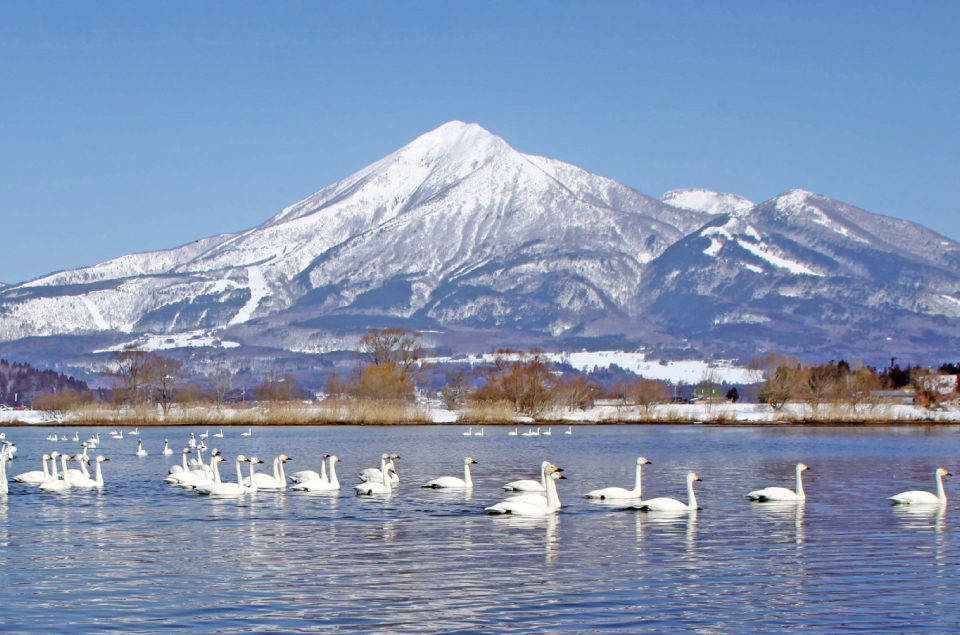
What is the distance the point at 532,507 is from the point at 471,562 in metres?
7.26

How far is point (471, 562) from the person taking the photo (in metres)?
21.9

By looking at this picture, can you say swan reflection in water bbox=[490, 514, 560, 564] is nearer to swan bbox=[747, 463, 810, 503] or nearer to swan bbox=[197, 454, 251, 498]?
swan bbox=[747, 463, 810, 503]

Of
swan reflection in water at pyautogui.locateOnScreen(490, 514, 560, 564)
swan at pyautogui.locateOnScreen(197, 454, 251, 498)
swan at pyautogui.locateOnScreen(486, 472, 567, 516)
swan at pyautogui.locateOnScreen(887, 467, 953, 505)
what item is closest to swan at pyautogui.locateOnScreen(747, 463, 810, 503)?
swan at pyautogui.locateOnScreen(887, 467, 953, 505)

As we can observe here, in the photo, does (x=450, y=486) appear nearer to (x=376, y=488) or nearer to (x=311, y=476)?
(x=376, y=488)

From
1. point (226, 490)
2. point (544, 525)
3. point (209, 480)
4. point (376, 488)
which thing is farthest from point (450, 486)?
point (544, 525)

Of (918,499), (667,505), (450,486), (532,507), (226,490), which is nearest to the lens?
(532,507)

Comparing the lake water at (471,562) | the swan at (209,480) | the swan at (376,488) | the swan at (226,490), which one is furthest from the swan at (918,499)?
the swan at (209,480)

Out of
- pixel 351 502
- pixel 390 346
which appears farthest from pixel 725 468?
pixel 390 346

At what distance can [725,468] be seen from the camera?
48156 millimetres

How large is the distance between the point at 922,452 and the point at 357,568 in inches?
1797

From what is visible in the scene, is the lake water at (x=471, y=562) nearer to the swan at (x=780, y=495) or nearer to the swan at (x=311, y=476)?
the swan at (x=780, y=495)

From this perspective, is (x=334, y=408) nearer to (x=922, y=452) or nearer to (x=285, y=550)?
(x=922, y=452)

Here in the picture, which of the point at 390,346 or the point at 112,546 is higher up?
the point at 390,346

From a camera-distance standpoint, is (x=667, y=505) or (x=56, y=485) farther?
(x=56, y=485)
